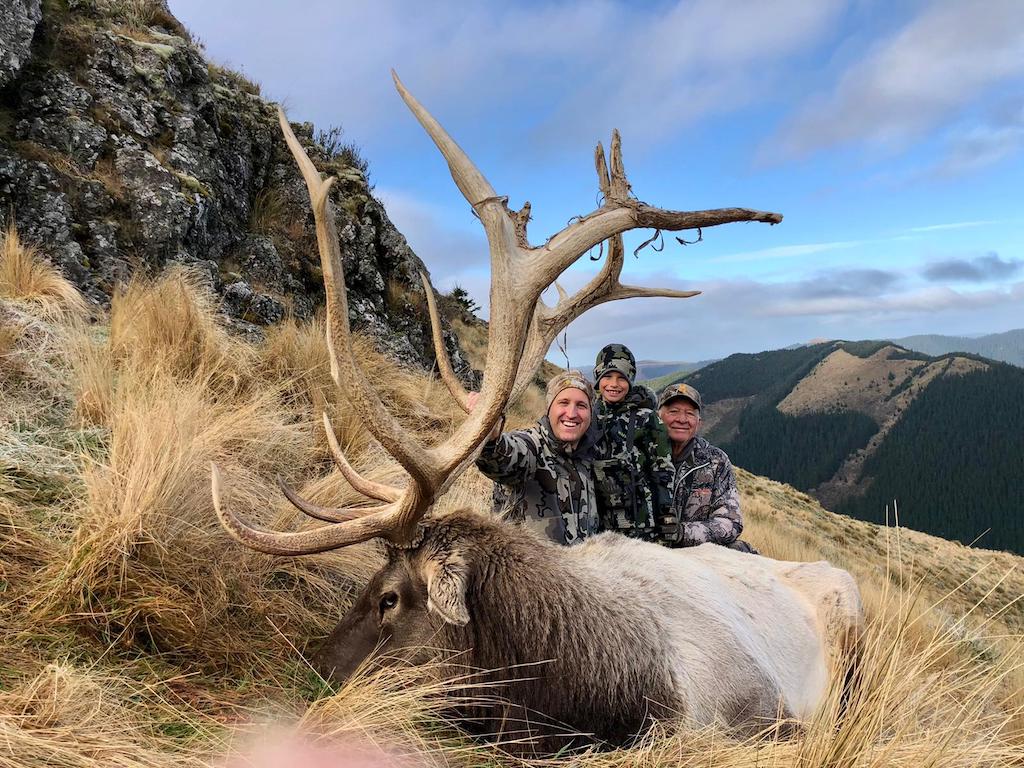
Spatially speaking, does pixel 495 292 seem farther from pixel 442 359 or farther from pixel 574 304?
pixel 574 304

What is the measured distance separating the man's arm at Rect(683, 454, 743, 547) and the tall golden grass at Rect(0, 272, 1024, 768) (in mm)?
1396

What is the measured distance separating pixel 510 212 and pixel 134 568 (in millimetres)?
2153

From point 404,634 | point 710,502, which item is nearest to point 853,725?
point 404,634

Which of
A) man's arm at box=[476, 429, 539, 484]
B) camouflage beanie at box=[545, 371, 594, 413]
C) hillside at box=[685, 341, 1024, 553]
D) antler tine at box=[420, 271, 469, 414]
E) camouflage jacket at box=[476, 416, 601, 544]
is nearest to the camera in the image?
antler tine at box=[420, 271, 469, 414]

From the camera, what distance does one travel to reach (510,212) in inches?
111

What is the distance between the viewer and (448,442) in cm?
289

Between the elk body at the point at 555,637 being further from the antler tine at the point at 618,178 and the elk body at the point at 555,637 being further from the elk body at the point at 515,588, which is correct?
the antler tine at the point at 618,178

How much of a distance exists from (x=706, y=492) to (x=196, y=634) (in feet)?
13.3

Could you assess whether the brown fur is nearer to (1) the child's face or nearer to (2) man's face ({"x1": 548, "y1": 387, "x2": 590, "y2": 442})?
(2) man's face ({"x1": 548, "y1": 387, "x2": 590, "y2": 442})

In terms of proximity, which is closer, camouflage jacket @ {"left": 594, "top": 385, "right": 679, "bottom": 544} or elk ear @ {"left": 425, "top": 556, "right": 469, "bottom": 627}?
elk ear @ {"left": 425, "top": 556, "right": 469, "bottom": 627}

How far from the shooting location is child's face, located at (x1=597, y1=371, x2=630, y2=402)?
5.54 meters

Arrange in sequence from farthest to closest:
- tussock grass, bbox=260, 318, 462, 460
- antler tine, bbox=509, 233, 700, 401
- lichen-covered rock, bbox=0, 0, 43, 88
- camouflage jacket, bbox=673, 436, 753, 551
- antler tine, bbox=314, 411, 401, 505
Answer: lichen-covered rock, bbox=0, 0, 43, 88, tussock grass, bbox=260, 318, 462, 460, camouflage jacket, bbox=673, 436, 753, 551, antler tine, bbox=509, 233, 700, 401, antler tine, bbox=314, 411, 401, 505

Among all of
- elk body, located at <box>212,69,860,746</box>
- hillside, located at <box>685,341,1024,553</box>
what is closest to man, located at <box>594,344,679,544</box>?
elk body, located at <box>212,69,860,746</box>

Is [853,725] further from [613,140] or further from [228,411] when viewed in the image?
[228,411]
